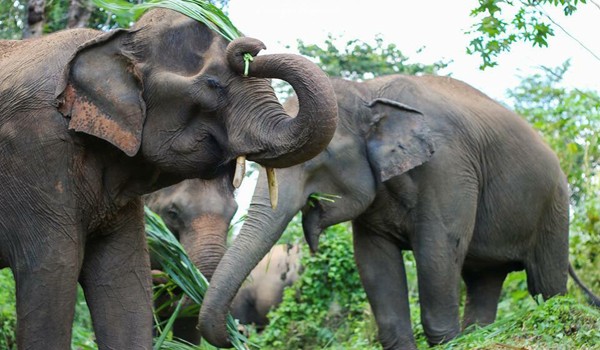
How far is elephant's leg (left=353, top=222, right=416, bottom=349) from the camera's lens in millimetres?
8797

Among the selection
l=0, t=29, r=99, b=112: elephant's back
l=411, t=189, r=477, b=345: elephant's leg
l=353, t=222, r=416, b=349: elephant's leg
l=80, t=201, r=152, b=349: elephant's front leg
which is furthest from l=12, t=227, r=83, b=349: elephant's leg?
l=353, t=222, r=416, b=349: elephant's leg

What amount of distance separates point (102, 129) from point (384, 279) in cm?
419

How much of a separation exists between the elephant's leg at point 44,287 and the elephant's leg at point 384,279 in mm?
3950

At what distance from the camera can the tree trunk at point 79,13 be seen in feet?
28.8

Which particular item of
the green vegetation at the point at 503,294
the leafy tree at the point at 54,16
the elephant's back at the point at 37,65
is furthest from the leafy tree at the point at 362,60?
the elephant's back at the point at 37,65

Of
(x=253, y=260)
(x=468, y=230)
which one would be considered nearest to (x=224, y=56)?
(x=253, y=260)

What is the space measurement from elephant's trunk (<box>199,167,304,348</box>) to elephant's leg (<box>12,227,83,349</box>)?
64.4 inches

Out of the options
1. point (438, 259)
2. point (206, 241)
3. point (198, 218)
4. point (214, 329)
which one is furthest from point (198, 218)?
point (214, 329)

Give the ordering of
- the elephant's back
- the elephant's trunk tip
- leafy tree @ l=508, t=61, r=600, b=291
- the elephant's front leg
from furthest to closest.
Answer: leafy tree @ l=508, t=61, r=600, b=291, the elephant's trunk tip, the elephant's front leg, the elephant's back

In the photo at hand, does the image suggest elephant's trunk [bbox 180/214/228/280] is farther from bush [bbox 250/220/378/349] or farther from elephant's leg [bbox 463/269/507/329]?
bush [bbox 250/220/378/349]

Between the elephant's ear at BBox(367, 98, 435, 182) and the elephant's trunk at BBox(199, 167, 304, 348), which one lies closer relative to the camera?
the elephant's trunk at BBox(199, 167, 304, 348)

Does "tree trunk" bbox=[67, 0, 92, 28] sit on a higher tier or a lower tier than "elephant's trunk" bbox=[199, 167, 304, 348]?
higher

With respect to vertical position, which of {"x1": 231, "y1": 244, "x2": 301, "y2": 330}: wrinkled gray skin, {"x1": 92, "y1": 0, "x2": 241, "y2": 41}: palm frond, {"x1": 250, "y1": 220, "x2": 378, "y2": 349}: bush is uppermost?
{"x1": 92, "y1": 0, "x2": 241, "y2": 41}: palm frond

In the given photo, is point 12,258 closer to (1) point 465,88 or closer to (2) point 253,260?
(2) point 253,260
